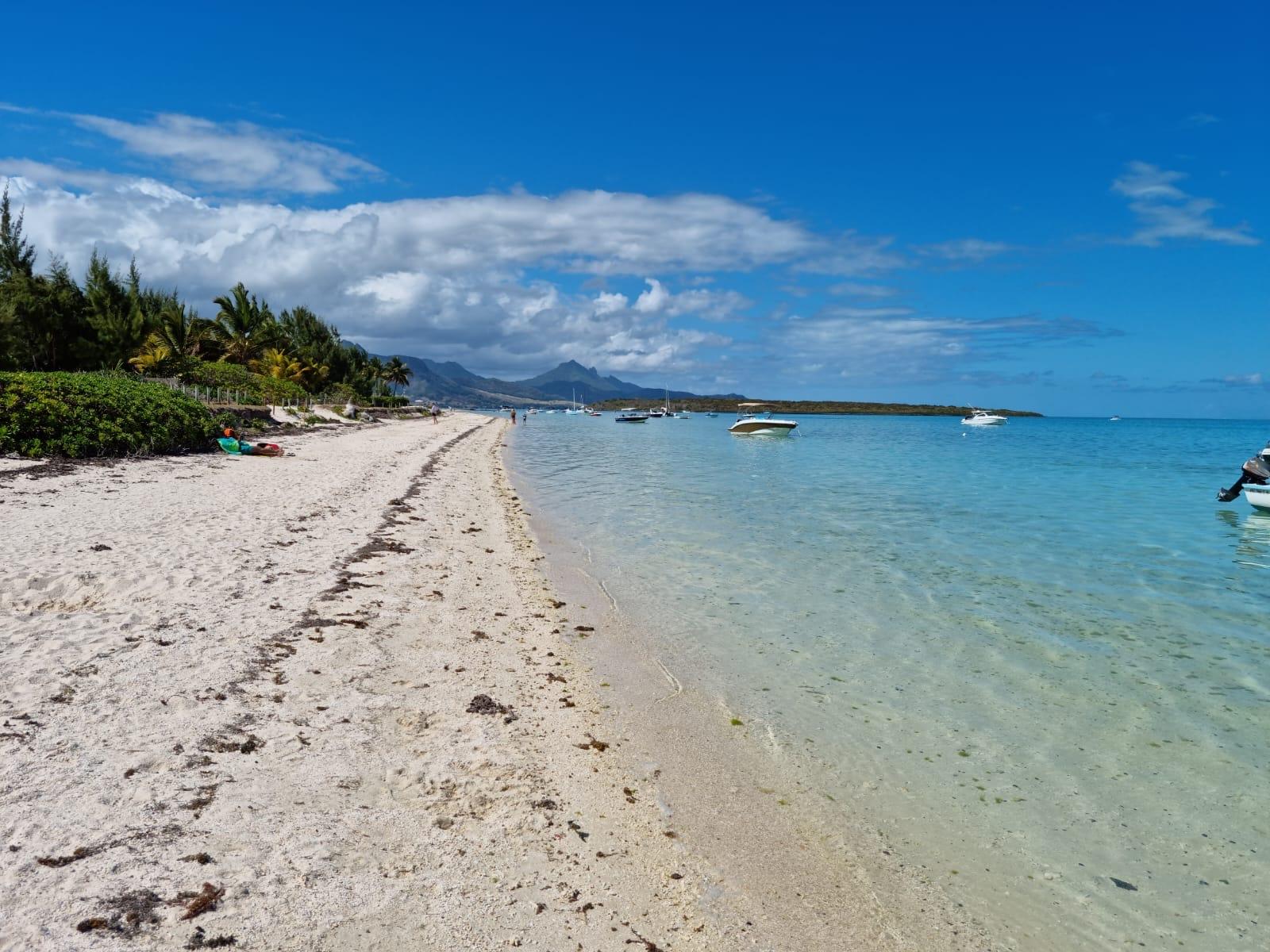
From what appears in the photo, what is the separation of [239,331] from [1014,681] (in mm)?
67418

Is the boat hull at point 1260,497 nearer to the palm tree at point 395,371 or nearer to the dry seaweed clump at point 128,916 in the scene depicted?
the dry seaweed clump at point 128,916

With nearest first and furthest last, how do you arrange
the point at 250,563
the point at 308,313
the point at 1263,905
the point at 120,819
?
1. the point at 120,819
2. the point at 1263,905
3. the point at 250,563
4. the point at 308,313

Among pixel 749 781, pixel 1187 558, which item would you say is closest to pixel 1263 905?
pixel 749 781

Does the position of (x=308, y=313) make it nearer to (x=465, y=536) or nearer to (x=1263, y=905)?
(x=465, y=536)

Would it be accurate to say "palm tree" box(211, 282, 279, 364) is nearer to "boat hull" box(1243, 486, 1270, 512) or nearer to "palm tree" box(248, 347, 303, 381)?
"palm tree" box(248, 347, 303, 381)

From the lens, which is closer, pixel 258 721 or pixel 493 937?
pixel 493 937

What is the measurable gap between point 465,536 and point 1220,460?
62.5 m

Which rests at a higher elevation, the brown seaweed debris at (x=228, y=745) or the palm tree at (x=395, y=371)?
the palm tree at (x=395, y=371)

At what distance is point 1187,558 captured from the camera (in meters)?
14.6

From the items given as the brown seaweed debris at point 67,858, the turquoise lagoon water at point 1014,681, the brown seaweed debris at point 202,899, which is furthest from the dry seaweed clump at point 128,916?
the turquoise lagoon water at point 1014,681

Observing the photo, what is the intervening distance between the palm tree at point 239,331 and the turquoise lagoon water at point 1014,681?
5095 cm

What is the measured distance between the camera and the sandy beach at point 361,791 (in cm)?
341

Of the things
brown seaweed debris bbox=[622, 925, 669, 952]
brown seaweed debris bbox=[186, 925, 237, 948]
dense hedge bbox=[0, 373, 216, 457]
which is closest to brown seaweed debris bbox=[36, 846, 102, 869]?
brown seaweed debris bbox=[186, 925, 237, 948]

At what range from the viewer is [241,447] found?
2439cm
